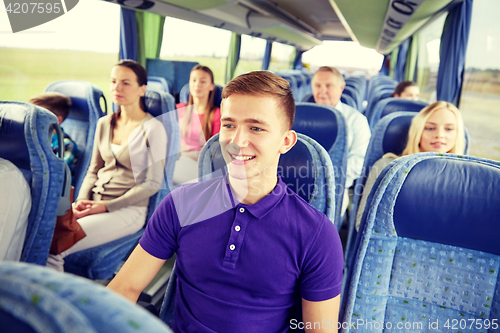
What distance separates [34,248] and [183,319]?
92 centimetres

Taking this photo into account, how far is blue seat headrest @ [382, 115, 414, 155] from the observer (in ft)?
6.92

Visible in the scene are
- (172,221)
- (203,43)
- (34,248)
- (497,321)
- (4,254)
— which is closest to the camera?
(497,321)

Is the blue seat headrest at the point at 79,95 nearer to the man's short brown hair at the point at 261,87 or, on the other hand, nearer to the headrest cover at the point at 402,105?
the man's short brown hair at the point at 261,87

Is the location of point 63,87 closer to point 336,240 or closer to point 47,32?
point 47,32

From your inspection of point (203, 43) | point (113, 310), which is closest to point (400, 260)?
point (113, 310)

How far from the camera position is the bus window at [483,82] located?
3.42m

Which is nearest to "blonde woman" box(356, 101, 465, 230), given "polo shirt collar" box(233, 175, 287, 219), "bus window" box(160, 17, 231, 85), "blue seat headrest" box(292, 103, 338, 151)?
"blue seat headrest" box(292, 103, 338, 151)

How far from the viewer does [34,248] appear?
4.84ft

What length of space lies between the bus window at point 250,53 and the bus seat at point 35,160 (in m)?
7.55

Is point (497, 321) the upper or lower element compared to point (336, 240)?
lower

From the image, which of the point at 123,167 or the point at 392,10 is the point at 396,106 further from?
the point at 123,167

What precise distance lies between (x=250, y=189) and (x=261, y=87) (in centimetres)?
30

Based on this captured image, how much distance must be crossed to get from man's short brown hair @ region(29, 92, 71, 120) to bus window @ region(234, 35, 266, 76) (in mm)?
6423

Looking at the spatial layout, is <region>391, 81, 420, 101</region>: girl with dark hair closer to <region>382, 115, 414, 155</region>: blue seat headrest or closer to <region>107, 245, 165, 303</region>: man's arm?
<region>382, 115, 414, 155</region>: blue seat headrest
